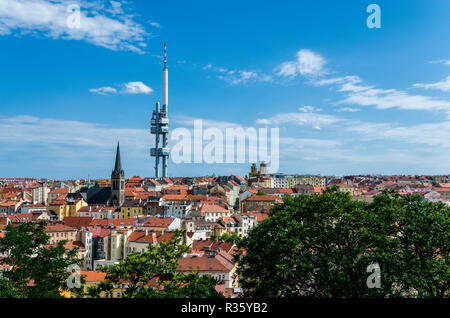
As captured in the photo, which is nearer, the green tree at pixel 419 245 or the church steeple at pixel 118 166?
the green tree at pixel 419 245

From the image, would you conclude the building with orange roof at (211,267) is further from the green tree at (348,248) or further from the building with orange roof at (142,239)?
the green tree at (348,248)

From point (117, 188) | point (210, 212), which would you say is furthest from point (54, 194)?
point (210, 212)

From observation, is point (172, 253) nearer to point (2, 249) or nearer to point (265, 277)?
point (265, 277)

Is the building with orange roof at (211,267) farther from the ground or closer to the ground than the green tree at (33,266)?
closer to the ground

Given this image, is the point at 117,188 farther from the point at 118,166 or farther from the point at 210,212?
the point at 210,212

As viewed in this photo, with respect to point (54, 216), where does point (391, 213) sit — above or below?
above

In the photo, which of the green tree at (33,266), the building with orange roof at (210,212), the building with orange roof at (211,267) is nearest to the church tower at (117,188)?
the building with orange roof at (210,212)
